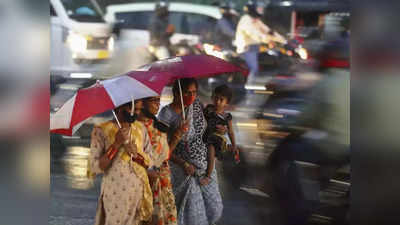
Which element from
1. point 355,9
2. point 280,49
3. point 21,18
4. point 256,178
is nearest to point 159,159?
point 21,18

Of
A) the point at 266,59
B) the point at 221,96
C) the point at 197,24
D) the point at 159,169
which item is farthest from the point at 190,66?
the point at 197,24

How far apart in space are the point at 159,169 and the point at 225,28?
9799 mm

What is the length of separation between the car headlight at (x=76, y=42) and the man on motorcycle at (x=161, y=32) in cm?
150

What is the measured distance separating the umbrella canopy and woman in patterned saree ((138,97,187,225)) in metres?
0.32

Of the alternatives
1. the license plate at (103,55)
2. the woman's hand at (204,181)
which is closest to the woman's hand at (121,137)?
the woman's hand at (204,181)

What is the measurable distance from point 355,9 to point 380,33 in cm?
24

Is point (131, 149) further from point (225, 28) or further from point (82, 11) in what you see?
point (225, 28)

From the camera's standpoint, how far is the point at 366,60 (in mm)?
5082

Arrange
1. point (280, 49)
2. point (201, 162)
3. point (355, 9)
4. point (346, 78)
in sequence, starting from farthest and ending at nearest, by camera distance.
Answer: point (280, 49)
point (346, 78)
point (201, 162)
point (355, 9)

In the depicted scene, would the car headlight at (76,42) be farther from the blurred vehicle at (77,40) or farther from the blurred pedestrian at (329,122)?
the blurred pedestrian at (329,122)

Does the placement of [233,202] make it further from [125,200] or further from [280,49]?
[280,49]

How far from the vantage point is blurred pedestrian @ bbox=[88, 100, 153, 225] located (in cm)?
480

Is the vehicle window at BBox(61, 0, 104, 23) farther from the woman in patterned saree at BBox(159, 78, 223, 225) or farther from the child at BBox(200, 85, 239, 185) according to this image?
the woman in patterned saree at BBox(159, 78, 223, 225)

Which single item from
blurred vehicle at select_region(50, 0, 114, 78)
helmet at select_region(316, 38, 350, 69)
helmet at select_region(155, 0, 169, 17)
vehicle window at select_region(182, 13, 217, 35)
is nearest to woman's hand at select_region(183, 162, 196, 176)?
helmet at select_region(316, 38, 350, 69)
